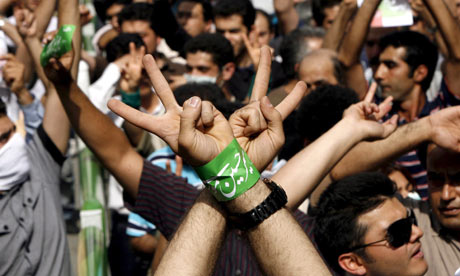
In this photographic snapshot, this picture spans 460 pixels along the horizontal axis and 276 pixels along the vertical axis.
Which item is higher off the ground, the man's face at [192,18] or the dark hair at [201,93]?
the dark hair at [201,93]

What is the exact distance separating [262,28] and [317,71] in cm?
193

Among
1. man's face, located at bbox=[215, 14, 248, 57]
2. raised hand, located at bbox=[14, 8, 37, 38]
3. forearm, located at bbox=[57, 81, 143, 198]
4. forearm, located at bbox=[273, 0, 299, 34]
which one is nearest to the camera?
forearm, located at bbox=[57, 81, 143, 198]

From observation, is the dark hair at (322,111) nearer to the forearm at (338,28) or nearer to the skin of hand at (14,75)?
the forearm at (338,28)

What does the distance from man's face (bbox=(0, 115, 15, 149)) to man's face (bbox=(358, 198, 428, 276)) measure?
5.76ft

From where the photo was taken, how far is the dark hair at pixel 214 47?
202 inches

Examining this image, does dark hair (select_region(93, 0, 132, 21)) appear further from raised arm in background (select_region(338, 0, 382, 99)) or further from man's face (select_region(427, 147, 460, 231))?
man's face (select_region(427, 147, 460, 231))

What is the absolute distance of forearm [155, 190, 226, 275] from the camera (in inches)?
80.5

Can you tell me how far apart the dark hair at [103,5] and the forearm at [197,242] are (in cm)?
460

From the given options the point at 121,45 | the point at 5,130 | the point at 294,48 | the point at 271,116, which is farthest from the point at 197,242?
the point at 294,48

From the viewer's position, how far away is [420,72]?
A: 4715 mm

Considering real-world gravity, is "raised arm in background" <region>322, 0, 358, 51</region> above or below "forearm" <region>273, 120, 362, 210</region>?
below

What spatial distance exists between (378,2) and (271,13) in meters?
3.61

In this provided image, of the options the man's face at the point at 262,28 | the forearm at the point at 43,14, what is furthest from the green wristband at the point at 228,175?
the man's face at the point at 262,28

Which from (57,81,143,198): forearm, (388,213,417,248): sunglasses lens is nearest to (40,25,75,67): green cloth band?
(57,81,143,198): forearm
